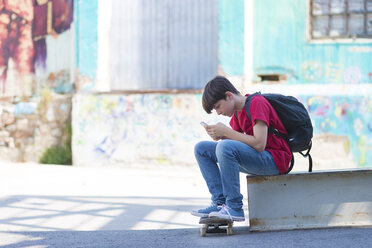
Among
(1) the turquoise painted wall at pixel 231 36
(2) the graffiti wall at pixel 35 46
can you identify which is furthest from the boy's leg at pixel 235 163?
(2) the graffiti wall at pixel 35 46

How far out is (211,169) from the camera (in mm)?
3621

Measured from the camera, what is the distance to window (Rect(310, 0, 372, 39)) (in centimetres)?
872

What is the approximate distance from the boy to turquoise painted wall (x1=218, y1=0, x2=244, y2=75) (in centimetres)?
547

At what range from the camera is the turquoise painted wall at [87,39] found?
954 centimetres

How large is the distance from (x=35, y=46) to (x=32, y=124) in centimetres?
148

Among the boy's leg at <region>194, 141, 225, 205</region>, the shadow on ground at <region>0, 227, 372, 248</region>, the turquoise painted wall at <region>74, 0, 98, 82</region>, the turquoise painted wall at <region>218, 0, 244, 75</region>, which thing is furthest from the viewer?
the turquoise painted wall at <region>74, 0, 98, 82</region>

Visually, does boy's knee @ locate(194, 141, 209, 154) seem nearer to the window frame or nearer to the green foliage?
the window frame

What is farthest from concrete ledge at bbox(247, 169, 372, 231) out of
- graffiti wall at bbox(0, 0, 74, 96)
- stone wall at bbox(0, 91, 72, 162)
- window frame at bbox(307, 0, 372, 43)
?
graffiti wall at bbox(0, 0, 74, 96)

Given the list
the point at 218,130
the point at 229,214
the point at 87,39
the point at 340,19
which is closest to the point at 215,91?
the point at 218,130

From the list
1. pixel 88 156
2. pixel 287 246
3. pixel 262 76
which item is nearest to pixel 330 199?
pixel 287 246

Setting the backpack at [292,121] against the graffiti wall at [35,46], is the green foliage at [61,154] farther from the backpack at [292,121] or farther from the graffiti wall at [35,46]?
the backpack at [292,121]

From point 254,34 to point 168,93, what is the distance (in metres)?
1.73

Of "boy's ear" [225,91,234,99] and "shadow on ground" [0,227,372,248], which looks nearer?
"shadow on ground" [0,227,372,248]

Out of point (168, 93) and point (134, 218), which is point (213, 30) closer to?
point (168, 93)
